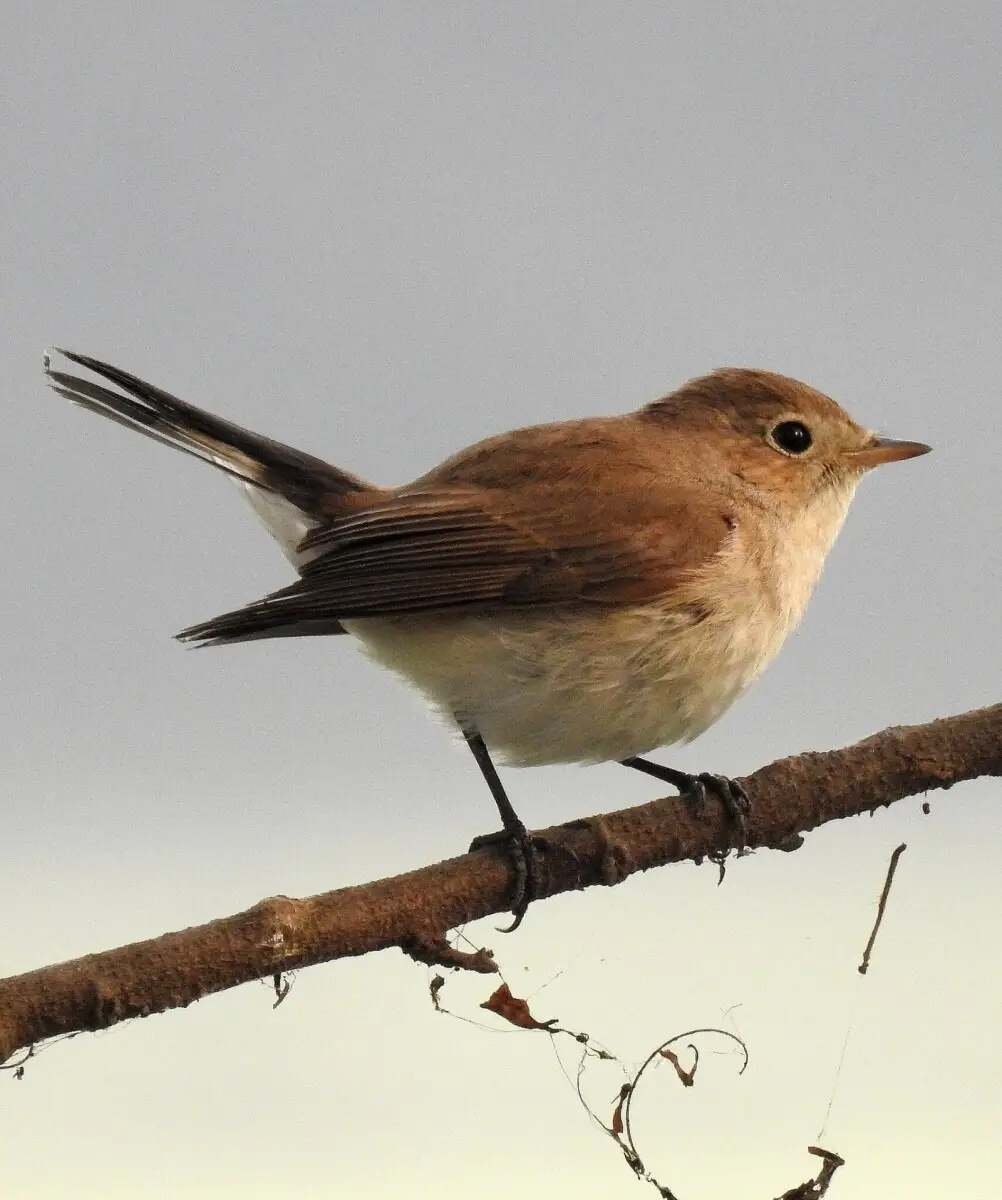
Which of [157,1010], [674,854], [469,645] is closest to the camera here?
[157,1010]

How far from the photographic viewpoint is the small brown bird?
8.77 feet

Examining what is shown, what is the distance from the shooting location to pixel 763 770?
262cm

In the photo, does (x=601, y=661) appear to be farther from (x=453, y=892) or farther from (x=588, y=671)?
(x=453, y=892)

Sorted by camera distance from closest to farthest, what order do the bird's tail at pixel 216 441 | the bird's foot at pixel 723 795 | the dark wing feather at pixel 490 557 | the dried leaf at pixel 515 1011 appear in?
the dried leaf at pixel 515 1011 → the bird's foot at pixel 723 795 → the dark wing feather at pixel 490 557 → the bird's tail at pixel 216 441

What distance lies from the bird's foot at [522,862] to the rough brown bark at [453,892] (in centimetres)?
3

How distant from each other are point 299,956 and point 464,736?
0.96 m

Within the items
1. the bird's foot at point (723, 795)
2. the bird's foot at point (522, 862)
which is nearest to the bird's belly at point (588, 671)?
the bird's foot at point (723, 795)

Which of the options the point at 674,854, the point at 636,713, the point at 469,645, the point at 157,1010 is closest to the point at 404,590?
the point at 469,645

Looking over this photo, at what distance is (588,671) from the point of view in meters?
2.64

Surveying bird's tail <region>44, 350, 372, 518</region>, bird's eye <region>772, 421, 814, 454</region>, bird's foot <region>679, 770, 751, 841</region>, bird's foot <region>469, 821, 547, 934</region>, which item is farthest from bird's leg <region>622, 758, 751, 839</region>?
bird's tail <region>44, 350, 372, 518</region>

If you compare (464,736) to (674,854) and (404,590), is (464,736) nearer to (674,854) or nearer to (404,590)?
(404,590)

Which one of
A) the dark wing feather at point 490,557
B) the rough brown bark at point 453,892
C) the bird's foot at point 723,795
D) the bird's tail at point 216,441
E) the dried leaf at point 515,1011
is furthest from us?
the bird's tail at point 216,441

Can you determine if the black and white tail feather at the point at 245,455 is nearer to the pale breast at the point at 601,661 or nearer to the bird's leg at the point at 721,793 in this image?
the pale breast at the point at 601,661

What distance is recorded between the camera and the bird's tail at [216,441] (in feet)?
10.00
